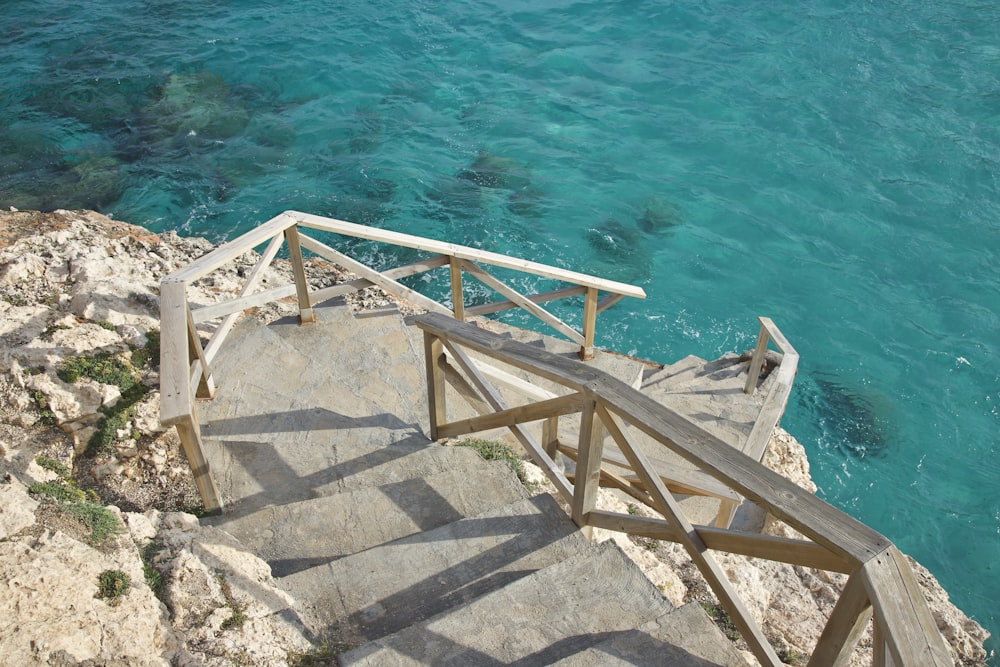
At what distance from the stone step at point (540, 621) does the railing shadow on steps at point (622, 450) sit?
302 mm

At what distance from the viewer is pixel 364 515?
480 centimetres

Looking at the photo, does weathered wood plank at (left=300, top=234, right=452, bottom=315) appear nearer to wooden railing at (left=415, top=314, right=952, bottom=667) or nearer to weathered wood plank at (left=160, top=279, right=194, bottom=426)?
weathered wood plank at (left=160, top=279, right=194, bottom=426)

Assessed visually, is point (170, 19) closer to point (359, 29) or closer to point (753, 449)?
point (359, 29)

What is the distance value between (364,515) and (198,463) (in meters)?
1.06

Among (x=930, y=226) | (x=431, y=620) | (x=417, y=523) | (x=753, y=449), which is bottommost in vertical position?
(x=930, y=226)

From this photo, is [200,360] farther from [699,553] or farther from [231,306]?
[699,553]

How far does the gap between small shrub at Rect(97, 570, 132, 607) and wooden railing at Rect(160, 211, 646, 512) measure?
87 centimetres

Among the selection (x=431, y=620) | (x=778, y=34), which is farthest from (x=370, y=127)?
(x=431, y=620)

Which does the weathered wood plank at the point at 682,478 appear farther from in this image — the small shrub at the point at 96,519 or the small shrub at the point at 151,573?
the small shrub at the point at 96,519

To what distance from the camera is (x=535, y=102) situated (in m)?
19.2

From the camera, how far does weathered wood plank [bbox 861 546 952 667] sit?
2453 mm

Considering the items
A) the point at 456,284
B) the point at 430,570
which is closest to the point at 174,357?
the point at 430,570

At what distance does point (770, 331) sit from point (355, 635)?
6489 millimetres

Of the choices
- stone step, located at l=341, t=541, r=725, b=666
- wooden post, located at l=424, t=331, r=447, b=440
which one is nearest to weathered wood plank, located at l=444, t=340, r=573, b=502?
wooden post, located at l=424, t=331, r=447, b=440
